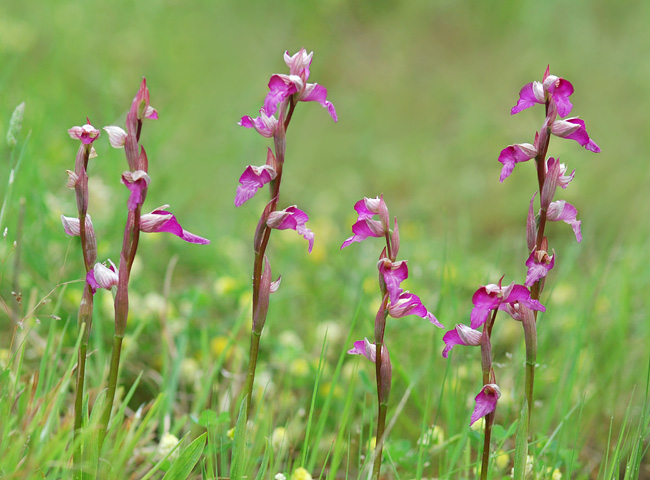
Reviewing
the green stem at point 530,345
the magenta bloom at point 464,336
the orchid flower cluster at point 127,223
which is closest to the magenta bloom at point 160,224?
the orchid flower cluster at point 127,223

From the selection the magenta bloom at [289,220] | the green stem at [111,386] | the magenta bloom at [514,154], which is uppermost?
the magenta bloom at [514,154]

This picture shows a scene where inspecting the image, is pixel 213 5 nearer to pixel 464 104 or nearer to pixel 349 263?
pixel 464 104

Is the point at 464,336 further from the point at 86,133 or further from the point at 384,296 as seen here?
the point at 86,133

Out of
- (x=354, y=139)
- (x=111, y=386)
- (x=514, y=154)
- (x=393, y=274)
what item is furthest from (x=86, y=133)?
(x=354, y=139)

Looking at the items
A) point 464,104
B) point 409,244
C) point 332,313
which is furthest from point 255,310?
point 464,104

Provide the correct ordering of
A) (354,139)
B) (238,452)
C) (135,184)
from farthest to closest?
(354,139), (238,452), (135,184)

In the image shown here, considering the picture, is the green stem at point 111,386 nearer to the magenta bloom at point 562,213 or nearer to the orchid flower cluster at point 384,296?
the orchid flower cluster at point 384,296
